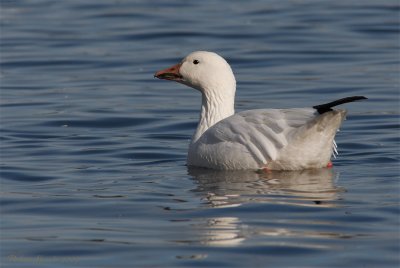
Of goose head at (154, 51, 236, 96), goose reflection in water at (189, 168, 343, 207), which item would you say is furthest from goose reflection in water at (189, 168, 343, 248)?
goose head at (154, 51, 236, 96)

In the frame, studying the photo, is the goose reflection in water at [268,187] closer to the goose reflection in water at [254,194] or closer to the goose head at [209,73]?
the goose reflection in water at [254,194]

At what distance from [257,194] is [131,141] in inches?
148

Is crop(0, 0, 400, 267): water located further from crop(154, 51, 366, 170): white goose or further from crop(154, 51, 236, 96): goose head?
crop(154, 51, 236, 96): goose head

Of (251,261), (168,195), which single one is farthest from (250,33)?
(251,261)

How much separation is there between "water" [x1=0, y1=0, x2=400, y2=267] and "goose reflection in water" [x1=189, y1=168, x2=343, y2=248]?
0.07ft

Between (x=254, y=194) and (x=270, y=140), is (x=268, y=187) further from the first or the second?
(x=270, y=140)

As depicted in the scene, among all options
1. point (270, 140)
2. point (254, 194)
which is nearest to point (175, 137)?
point (270, 140)

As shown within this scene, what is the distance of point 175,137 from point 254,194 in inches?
157

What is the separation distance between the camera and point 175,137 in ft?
46.8

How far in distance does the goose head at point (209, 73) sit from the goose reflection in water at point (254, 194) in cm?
100

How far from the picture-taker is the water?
28.3 ft

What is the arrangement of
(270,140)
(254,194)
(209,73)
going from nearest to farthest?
1. (254,194)
2. (270,140)
3. (209,73)

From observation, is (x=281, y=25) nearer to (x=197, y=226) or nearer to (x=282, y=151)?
(x=282, y=151)

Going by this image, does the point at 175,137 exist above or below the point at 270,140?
below
